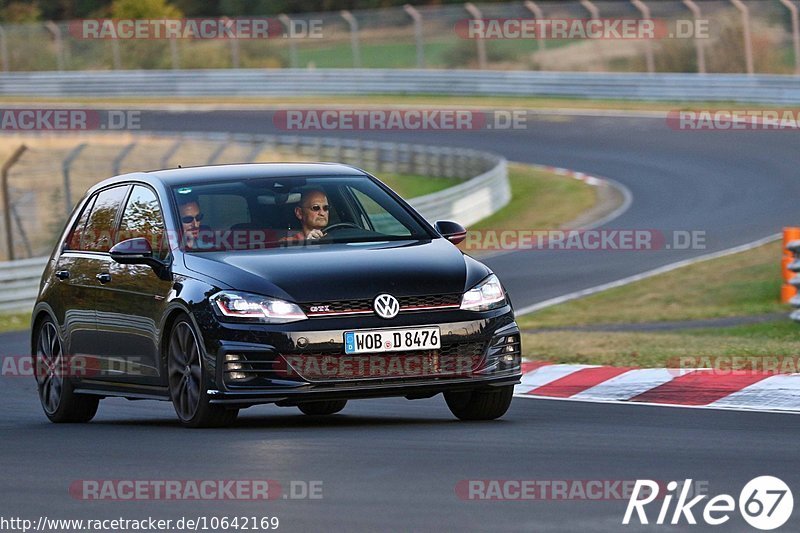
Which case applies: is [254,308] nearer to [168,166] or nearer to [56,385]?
[56,385]

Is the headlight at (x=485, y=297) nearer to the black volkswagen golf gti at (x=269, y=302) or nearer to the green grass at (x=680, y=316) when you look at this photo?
the black volkswagen golf gti at (x=269, y=302)

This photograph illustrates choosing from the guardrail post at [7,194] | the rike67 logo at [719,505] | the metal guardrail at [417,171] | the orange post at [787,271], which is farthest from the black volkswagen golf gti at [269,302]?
the metal guardrail at [417,171]

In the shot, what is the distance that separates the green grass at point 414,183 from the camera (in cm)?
3441

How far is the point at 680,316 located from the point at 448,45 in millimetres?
32170

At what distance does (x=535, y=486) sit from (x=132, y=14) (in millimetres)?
57670

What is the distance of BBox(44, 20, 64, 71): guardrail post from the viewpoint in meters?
52.0

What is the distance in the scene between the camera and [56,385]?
10.6m

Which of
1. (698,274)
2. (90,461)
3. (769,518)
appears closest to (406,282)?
(90,461)

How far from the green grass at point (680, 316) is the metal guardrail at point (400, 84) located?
1880cm

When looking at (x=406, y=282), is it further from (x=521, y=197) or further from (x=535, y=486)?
(x=521, y=197)

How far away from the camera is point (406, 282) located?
8.61 metres

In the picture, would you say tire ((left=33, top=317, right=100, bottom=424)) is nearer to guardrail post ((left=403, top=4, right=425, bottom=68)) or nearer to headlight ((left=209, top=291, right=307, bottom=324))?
headlight ((left=209, top=291, right=307, bottom=324))

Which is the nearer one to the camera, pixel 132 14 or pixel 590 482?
pixel 590 482

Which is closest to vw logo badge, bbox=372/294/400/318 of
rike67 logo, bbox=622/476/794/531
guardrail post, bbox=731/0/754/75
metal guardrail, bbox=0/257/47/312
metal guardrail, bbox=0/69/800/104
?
rike67 logo, bbox=622/476/794/531
